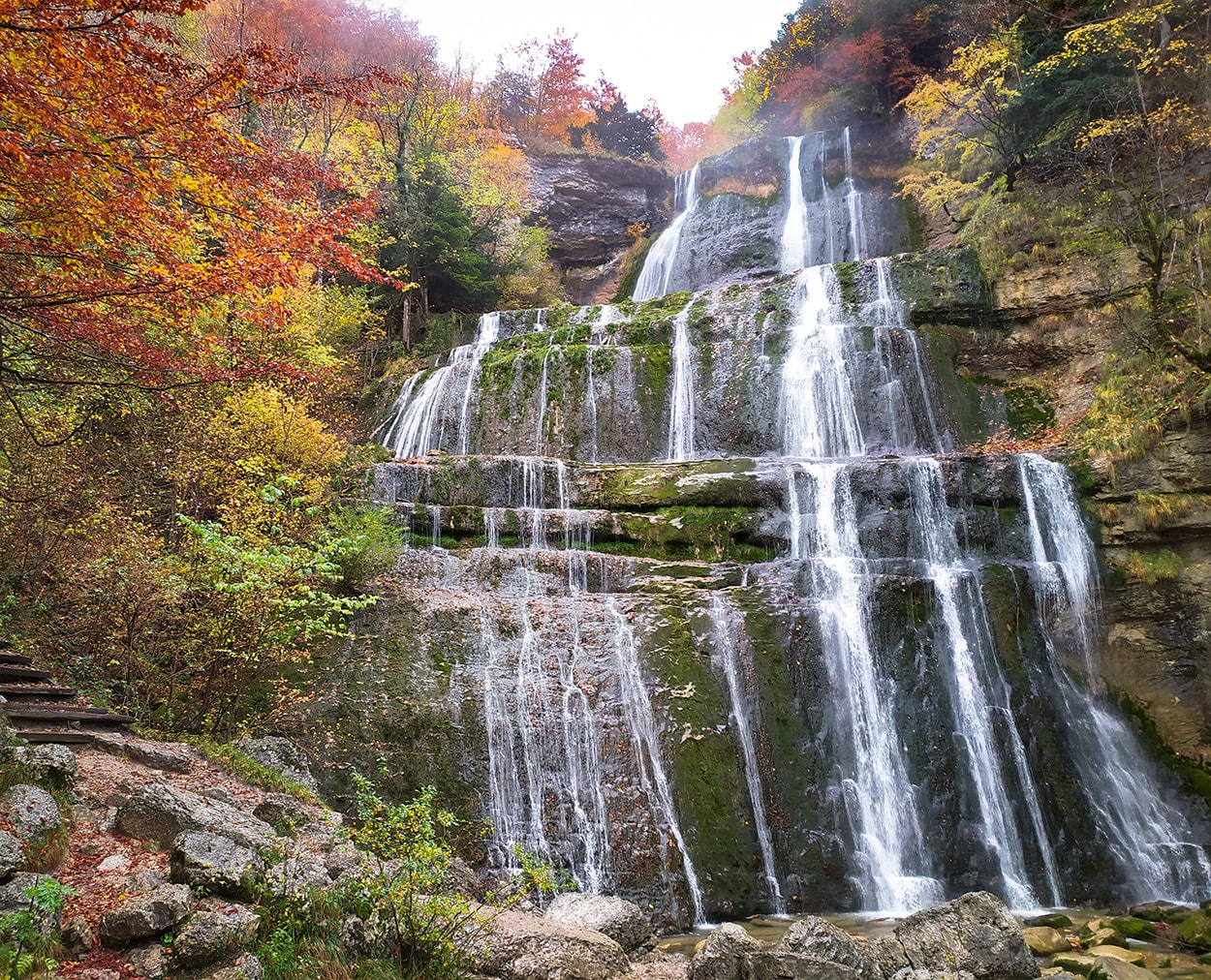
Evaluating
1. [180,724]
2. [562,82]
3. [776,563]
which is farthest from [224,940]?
[562,82]

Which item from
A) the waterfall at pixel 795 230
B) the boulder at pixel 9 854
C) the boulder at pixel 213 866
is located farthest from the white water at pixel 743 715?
the waterfall at pixel 795 230

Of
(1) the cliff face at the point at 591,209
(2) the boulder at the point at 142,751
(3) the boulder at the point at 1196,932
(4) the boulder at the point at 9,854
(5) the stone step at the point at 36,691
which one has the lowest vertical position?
(3) the boulder at the point at 1196,932

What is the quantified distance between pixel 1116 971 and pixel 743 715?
412 cm

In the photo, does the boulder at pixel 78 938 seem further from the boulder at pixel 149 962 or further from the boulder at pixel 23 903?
the boulder at pixel 149 962

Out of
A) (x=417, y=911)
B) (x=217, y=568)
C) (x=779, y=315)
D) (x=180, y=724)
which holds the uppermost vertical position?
(x=779, y=315)

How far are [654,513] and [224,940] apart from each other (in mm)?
9474

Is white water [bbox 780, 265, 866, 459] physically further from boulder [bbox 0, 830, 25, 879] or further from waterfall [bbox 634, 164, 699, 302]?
boulder [bbox 0, 830, 25, 879]

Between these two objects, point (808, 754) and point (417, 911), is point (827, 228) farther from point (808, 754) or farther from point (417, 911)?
point (417, 911)

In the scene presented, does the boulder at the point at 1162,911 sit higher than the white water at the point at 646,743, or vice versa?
the white water at the point at 646,743

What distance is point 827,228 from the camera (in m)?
22.2

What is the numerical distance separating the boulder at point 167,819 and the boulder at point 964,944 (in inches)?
178

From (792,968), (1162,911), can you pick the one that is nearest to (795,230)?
(1162,911)

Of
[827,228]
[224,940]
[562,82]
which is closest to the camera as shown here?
[224,940]

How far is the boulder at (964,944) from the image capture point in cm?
500
